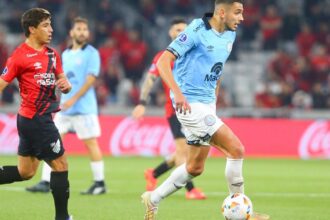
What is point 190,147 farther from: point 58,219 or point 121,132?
point 121,132

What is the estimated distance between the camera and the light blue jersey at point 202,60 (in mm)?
8672

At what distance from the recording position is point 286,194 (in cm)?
1232

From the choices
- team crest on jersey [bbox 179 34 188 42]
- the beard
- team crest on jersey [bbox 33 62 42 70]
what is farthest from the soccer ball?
the beard

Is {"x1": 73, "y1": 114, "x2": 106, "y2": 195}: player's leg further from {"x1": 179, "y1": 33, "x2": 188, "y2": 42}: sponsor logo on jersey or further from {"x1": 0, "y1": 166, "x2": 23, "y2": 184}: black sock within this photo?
{"x1": 179, "y1": 33, "x2": 188, "y2": 42}: sponsor logo on jersey

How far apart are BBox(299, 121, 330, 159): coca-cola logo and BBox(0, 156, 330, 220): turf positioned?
1838mm

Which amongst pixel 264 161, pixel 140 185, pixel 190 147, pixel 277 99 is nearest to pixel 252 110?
pixel 277 99

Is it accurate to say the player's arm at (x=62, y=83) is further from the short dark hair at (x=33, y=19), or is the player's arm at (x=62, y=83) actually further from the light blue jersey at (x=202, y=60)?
the light blue jersey at (x=202, y=60)

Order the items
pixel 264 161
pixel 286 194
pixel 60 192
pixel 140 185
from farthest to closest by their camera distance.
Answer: pixel 264 161
pixel 140 185
pixel 286 194
pixel 60 192

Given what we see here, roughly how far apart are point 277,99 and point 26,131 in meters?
14.9

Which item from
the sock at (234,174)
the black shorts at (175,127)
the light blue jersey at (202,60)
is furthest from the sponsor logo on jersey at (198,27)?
the black shorts at (175,127)

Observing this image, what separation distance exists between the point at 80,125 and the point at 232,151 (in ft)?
13.8

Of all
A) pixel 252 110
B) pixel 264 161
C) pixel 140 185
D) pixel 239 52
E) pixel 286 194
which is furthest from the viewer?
pixel 239 52

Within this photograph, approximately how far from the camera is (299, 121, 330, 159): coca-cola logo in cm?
1988

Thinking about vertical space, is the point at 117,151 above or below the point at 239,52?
below
